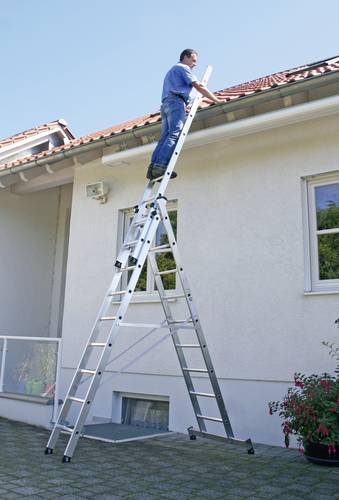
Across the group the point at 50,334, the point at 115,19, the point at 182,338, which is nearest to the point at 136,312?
the point at 182,338

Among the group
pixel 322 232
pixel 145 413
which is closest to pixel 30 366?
pixel 145 413

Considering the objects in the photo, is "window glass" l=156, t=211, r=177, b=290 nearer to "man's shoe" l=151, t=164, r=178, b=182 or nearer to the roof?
the roof

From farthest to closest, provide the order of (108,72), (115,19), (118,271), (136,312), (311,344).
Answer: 1. (108,72)
2. (115,19)
3. (136,312)
4. (311,344)
5. (118,271)

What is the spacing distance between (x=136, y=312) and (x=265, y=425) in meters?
2.28

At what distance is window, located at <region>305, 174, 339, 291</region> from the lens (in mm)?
5641

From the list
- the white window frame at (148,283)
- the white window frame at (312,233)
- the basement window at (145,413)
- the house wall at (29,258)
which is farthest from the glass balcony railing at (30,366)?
the white window frame at (312,233)

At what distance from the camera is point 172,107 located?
5480 mm

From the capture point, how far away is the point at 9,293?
29.8 ft

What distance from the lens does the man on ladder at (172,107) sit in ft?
17.6

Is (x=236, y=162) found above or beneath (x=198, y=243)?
above

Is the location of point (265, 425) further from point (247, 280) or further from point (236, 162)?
point (236, 162)

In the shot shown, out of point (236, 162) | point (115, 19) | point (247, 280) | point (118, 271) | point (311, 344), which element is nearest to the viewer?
point (118, 271)

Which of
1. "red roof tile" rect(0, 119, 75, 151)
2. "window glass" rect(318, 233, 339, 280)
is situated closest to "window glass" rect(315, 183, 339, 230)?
"window glass" rect(318, 233, 339, 280)

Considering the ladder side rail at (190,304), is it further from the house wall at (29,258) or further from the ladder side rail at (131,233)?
the house wall at (29,258)
